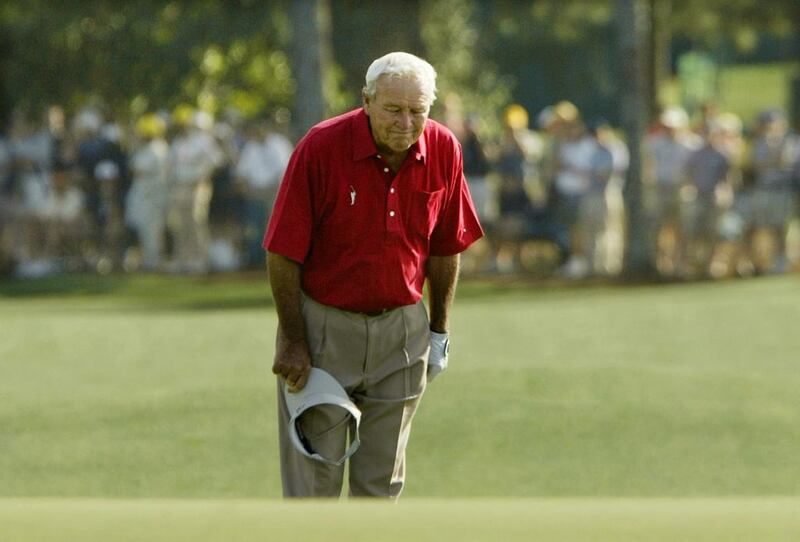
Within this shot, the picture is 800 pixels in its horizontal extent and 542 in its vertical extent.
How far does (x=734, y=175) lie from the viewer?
69.9ft

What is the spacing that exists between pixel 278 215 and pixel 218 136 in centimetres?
1692

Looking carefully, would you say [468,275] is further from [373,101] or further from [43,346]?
[373,101]

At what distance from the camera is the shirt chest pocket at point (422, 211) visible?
242 inches

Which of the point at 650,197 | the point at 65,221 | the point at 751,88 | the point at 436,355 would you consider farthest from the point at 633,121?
the point at 751,88

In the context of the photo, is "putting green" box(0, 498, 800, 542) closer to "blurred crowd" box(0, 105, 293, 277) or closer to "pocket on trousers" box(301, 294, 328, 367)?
"pocket on trousers" box(301, 294, 328, 367)

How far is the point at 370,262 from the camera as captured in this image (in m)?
6.13

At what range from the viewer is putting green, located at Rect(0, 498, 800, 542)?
3.08 metres

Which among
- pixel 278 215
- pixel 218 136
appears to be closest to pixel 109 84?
pixel 218 136

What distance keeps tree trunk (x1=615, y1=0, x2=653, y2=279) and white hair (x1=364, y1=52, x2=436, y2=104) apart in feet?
50.9

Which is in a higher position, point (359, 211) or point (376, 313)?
point (359, 211)

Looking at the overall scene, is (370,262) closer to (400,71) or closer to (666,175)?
(400,71)

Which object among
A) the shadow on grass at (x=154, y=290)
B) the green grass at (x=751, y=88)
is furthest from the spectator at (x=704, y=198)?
the green grass at (x=751, y=88)

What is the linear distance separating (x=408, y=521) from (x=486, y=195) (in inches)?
705

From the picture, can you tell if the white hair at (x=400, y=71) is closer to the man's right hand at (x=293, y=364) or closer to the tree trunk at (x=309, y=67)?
the man's right hand at (x=293, y=364)
